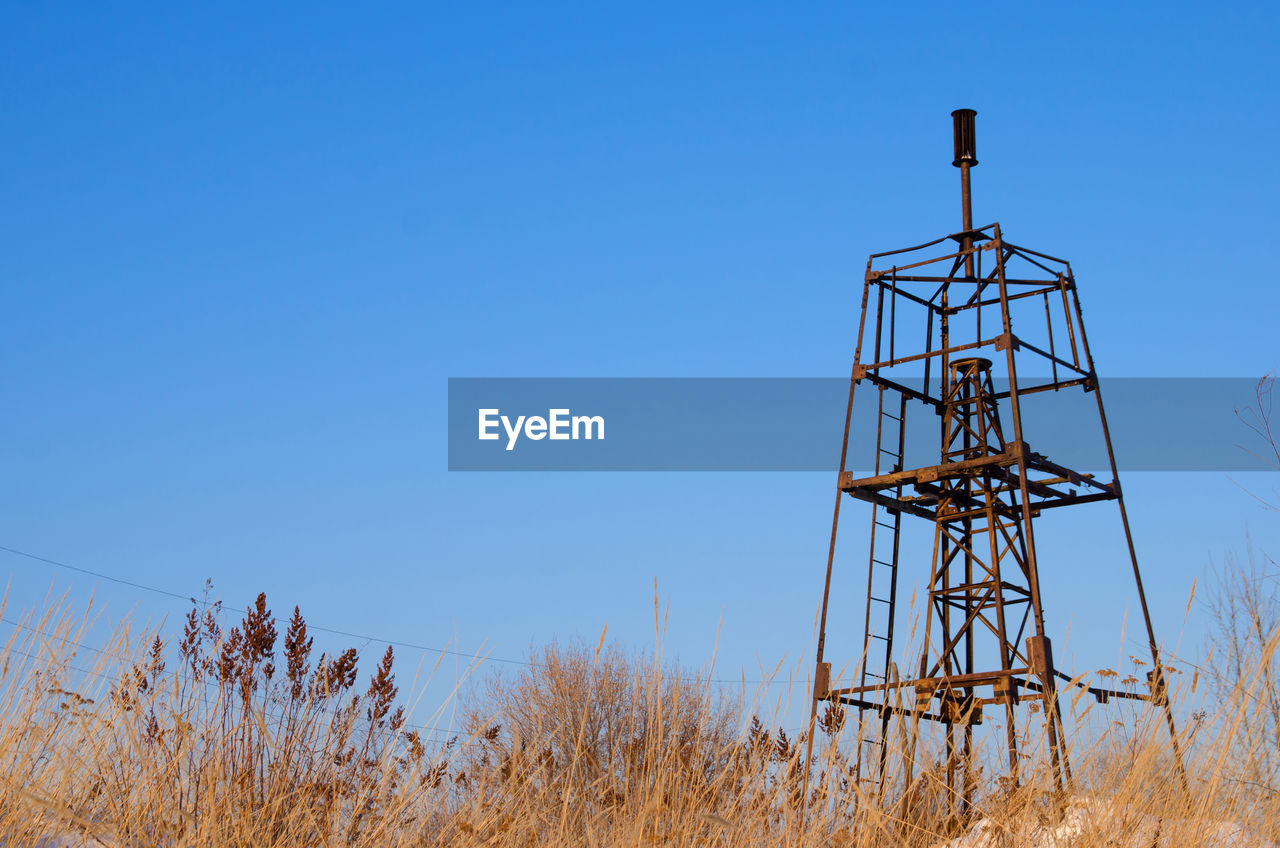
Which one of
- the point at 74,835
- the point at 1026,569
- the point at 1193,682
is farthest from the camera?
the point at 1026,569

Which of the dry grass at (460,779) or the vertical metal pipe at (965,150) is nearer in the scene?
the dry grass at (460,779)

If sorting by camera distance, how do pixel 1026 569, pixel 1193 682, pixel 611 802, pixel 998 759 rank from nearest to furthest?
pixel 1193 682 < pixel 998 759 < pixel 611 802 < pixel 1026 569

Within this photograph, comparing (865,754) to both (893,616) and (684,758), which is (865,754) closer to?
(684,758)

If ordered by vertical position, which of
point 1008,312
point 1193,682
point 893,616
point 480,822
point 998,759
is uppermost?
point 1008,312

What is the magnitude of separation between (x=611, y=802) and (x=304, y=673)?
1.63m

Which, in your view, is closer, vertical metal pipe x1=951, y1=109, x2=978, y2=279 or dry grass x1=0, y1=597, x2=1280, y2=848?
dry grass x1=0, y1=597, x2=1280, y2=848

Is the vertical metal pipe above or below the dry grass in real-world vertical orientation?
above

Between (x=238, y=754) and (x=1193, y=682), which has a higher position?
(x=1193, y=682)

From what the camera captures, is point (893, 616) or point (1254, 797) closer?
point (1254, 797)

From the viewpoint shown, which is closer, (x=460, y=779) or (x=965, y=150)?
(x=460, y=779)

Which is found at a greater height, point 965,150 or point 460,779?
point 965,150

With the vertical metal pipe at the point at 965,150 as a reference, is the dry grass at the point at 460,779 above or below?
below

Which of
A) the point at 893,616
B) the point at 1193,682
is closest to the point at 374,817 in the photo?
the point at 1193,682

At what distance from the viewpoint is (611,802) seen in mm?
5969
